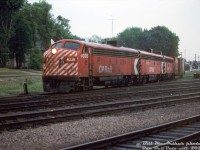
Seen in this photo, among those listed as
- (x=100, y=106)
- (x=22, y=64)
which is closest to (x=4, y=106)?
(x=100, y=106)

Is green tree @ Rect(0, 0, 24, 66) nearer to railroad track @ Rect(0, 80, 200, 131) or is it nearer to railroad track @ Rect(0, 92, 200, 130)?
railroad track @ Rect(0, 80, 200, 131)

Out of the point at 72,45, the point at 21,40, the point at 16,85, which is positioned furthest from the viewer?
the point at 21,40

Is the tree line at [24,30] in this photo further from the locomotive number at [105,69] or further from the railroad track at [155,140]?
the railroad track at [155,140]

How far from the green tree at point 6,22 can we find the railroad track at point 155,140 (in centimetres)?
4752

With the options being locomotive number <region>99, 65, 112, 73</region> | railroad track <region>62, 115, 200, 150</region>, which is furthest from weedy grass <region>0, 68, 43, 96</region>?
railroad track <region>62, 115, 200, 150</region>

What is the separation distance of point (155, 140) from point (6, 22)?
52.2 metres

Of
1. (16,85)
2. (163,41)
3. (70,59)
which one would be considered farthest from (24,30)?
(70,59)

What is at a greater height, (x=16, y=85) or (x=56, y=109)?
(x=16, y=85)

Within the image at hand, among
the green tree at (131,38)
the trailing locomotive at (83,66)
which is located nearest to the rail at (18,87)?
the trailing locomotive at (83,66)

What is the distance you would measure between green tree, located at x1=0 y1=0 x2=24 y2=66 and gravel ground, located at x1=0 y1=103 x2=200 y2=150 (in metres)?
45.0

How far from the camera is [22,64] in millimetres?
67188

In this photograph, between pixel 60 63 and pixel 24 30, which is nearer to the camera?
pixel 60 63

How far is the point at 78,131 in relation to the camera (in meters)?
8.34

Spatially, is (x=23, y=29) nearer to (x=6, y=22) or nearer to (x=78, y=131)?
(x=6, y=22)
